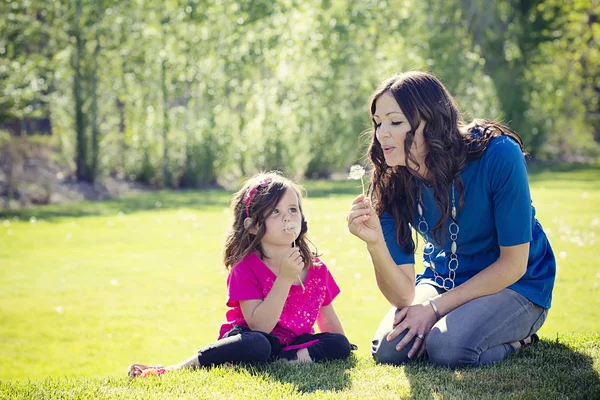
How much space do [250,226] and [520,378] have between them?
1.52 m

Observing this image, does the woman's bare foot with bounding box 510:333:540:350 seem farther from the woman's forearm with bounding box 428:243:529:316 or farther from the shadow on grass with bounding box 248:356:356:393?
the shadow on grass with bounding box 248:356:356:393

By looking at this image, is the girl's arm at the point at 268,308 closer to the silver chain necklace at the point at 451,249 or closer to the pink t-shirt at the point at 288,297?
the pink t-shirt at the point at 288,297

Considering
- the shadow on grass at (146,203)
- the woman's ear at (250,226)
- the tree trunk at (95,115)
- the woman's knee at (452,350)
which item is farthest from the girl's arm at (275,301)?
the tree trunk at (95,115)

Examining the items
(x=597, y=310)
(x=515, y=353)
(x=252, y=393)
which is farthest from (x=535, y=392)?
(x=597, y=310)

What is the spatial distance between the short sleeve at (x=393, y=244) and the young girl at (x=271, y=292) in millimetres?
404

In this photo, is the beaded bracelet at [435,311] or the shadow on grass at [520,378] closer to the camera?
the shadow on grass at [520,378]

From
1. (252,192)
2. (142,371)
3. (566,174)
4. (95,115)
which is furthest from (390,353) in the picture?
(566,174)

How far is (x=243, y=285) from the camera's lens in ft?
12.2

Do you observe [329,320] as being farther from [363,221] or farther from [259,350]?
[363,221]

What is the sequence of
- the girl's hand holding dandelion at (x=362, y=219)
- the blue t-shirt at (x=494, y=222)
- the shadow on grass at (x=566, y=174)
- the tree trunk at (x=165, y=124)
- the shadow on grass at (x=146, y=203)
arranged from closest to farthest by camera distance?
the girl's hand holding dandelion at (x=362, y=219), the blue t-shirt at (x=494, y=222), the shadow on grass at (x=146, y=203), the tree trunk at (x=165, y=124), the shadow on grass at (x=566, y=174)

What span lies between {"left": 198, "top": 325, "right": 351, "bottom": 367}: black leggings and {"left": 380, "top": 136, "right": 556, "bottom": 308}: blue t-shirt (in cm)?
55

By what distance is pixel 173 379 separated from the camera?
3.38m

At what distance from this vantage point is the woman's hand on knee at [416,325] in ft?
11.8

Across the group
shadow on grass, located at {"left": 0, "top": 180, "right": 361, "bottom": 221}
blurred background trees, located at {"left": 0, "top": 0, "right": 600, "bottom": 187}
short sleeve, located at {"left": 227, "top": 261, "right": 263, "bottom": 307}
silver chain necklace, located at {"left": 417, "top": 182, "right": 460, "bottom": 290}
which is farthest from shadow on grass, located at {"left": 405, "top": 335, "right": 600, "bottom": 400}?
blurred background trees, located at {"left": 0, "top": 0, "right": 600, "bottom": 187}
